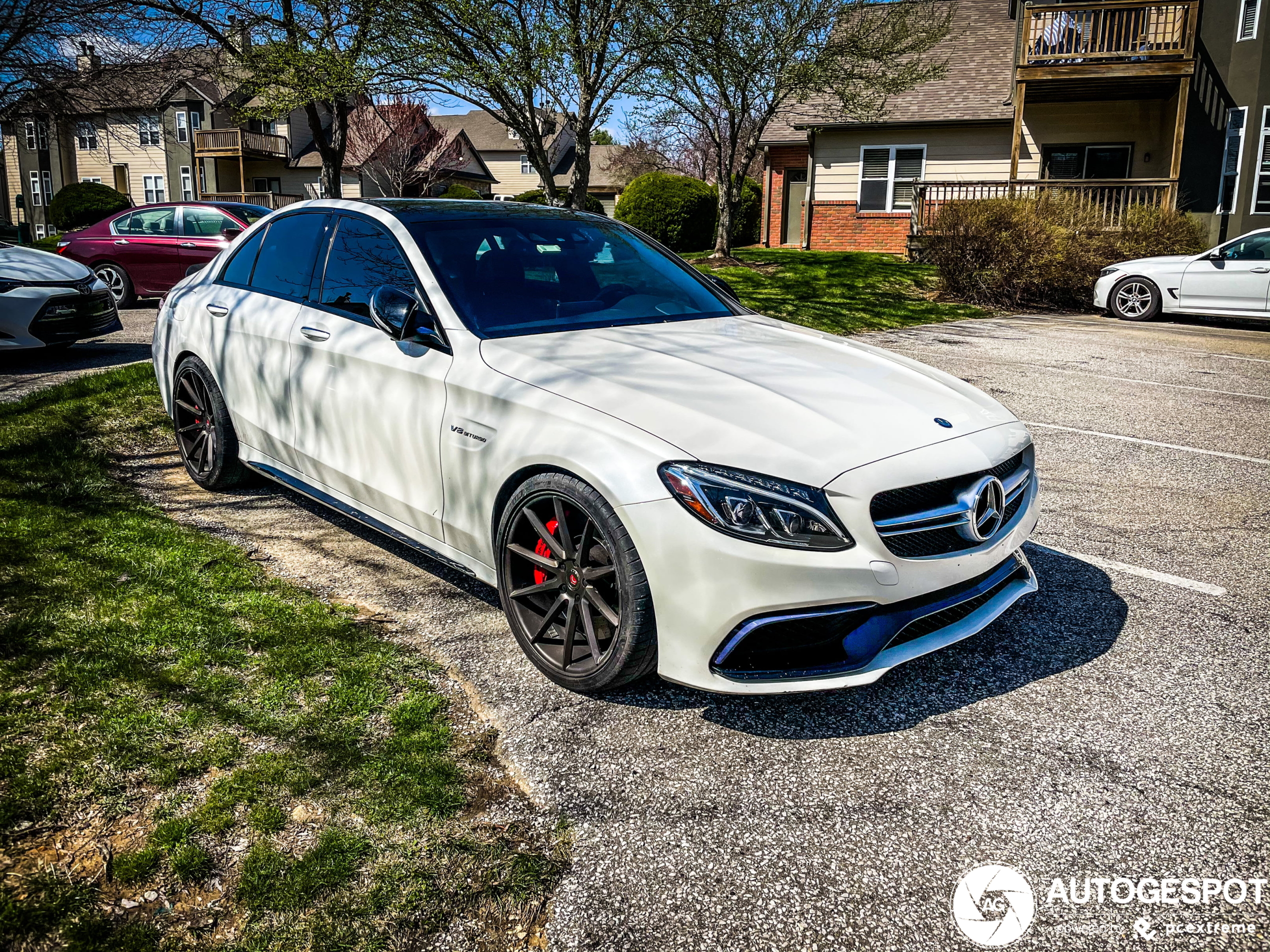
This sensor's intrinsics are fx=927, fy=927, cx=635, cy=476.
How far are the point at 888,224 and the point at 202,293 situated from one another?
2250 cm

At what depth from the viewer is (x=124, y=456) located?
6.31 meters

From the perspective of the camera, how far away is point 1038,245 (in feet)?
50.3

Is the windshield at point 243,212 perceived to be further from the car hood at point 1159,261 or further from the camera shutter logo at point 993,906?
the camera shutter logo at point 993,906

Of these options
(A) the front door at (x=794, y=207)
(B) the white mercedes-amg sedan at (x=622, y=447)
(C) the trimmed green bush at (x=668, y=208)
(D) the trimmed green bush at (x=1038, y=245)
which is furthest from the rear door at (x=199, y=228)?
(A) the front door at (x=794, y=207)

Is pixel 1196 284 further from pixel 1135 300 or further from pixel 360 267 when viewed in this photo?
pixel 360 267

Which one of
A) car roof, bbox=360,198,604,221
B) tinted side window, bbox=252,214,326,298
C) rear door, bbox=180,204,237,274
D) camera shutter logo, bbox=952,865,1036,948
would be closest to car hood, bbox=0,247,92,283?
rear door, bbox=180,204,237,274

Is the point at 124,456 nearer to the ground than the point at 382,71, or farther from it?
nearer to the ground

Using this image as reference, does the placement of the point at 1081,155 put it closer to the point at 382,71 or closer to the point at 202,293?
the point at 382,71

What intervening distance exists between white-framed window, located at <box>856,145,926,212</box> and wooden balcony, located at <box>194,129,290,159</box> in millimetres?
33826

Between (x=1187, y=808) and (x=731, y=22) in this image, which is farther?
(x=731, y=22)

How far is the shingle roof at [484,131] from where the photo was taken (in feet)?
193

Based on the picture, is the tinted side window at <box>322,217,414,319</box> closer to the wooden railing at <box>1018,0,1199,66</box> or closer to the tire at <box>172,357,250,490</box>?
the tire at <box>172,357,250,490</box>

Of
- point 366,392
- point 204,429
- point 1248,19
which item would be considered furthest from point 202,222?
point 1248,19

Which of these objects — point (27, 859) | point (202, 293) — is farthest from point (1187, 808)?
point (202, 293)
